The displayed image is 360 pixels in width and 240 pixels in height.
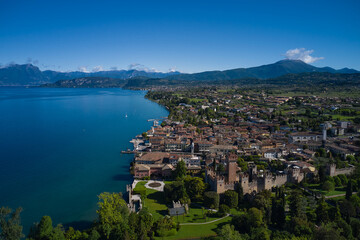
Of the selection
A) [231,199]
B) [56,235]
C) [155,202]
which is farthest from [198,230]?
[56,235]

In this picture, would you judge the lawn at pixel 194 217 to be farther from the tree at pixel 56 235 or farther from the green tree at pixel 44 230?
the green tree at pixel 44 230

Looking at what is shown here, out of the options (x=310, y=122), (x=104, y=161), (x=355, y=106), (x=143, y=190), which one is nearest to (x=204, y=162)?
(x=143, y=190)

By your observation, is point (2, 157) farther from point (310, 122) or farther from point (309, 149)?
point (310, 122)

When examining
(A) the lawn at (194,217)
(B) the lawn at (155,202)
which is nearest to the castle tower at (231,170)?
(A) the lawn at (194,217)

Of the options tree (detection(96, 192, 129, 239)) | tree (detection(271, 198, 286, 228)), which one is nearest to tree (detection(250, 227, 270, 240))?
tree (detection(271, 198, 286, 228))

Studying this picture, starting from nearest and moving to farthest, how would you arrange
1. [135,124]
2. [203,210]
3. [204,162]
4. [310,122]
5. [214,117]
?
1. [203,210]
2. [204,162]
3. [310,122]
4. [135,124]
5. [214,117]

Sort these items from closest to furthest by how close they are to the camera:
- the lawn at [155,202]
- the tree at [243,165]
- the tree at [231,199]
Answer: the lawn at [155,202] → the tree at [231,199] → the tree at [243,165]

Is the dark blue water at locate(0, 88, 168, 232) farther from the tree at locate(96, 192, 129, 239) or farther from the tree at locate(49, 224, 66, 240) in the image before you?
the tree at locate(49, 224, 66, 240)

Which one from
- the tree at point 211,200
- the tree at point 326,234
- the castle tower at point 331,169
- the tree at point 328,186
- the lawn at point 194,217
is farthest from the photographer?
the castle tower at point 331,169
